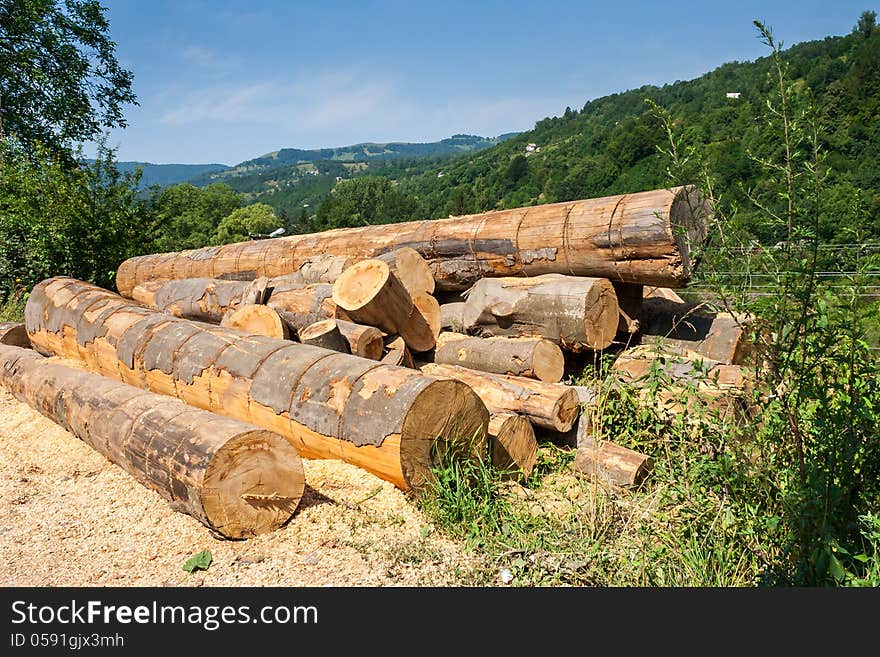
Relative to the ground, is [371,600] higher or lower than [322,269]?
lower

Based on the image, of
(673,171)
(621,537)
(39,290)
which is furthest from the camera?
(39,290)

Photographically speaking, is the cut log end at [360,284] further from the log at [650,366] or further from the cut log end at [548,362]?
the log at [650,366]

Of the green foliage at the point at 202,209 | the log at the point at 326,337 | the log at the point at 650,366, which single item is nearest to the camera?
the log at the point at 650,366

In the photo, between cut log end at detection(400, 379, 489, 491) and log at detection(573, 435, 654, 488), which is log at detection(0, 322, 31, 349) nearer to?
cut log end at detection(400, 379, 489, 491)

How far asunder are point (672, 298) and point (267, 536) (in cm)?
534

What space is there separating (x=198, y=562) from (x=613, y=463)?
262cm

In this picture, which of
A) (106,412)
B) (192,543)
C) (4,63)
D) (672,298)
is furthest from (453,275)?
(4,63)

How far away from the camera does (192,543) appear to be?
312 centimetres

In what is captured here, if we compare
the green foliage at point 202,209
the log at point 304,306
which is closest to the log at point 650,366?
the log at point 304,306

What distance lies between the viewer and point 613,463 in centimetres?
393

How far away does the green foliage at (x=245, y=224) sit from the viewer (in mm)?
64062

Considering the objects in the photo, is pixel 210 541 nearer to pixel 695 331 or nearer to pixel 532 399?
pixel 532 399

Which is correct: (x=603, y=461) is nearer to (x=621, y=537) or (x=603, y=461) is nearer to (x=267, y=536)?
(x=621, y=537)

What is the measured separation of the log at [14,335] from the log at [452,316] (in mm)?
5782
